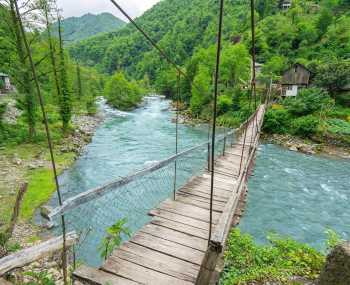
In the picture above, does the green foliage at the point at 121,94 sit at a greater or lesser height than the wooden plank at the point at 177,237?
lesser

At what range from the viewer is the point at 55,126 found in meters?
12.9

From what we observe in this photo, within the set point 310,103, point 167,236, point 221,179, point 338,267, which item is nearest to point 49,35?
point 221,179

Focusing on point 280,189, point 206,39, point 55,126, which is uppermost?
point 206,39

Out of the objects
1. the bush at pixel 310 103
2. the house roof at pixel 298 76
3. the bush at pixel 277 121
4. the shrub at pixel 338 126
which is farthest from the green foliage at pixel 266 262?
the house roof at pixel 298 76

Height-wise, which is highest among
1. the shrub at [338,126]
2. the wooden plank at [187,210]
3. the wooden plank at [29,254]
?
the wooden plank at [29,254]

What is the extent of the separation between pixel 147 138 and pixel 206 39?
45.8 metres

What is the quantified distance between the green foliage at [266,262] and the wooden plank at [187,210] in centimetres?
103

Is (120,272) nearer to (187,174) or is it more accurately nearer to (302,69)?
(187,174)

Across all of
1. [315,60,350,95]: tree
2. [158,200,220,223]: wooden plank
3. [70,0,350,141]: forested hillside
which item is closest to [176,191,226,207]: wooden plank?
[158,200,220,223]: wooden plank

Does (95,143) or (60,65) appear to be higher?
(60,65)

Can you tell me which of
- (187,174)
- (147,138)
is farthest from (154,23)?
(187,174)

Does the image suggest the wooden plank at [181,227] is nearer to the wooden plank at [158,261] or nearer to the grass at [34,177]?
the wooden plank at [158,261]

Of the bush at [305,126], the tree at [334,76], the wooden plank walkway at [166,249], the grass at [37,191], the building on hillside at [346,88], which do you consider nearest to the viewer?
the wooden plank walkway at [166,249]

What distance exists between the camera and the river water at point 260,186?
5785 millimetres
